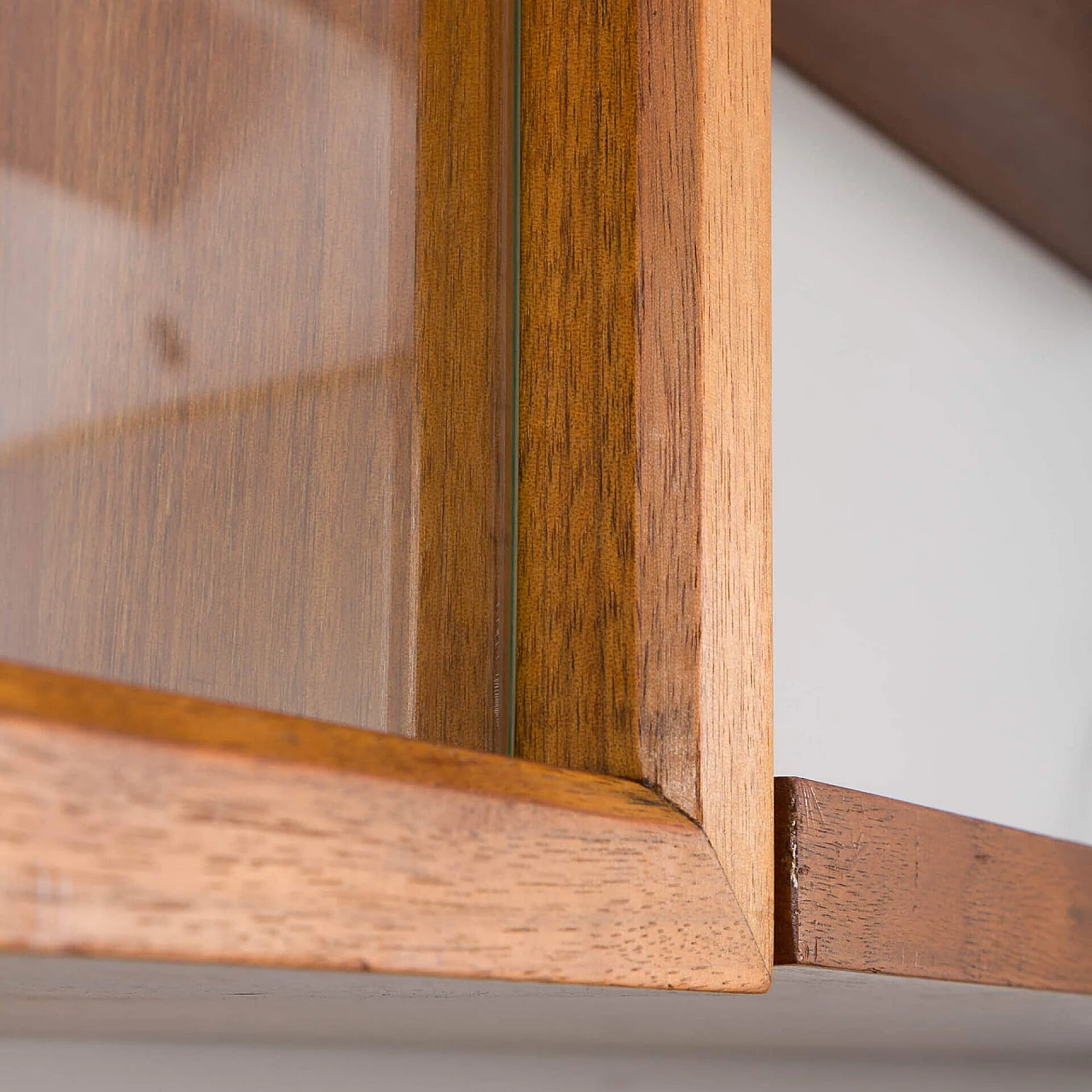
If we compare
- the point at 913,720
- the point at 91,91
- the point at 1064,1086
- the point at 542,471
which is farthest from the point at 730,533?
the point at 1064,1086

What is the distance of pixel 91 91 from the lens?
0.68ft

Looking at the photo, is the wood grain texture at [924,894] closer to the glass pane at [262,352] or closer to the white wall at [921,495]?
the glass pane at [262,352]

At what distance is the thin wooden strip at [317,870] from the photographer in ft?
0.46

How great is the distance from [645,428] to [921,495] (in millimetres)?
472

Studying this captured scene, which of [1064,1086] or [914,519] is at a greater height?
[914,519]

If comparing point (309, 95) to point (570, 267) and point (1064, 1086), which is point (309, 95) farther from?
point (1064, 1086)

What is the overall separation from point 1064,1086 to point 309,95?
84 centimetres

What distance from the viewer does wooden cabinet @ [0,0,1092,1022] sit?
16cm

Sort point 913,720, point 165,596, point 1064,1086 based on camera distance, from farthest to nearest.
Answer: point 1064,1086 → point 913,720 → point 165,596

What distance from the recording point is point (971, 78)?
2.05ft

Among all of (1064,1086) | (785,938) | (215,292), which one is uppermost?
(215,292)

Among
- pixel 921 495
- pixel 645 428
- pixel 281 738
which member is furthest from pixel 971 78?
pixel 281 738

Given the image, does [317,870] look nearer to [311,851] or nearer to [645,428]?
[311,851]

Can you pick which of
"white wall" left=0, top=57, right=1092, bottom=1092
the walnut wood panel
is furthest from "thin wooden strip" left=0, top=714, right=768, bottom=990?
"white wall" left=0, top=57, right=1092, bottom=1092
